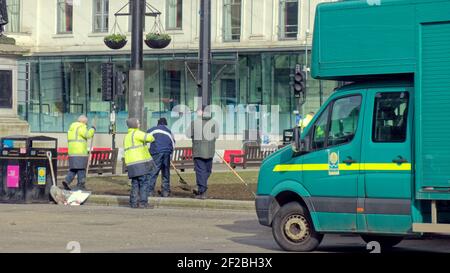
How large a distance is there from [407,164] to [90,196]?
39.0 ft

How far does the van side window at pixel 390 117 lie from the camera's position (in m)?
Result: 14.1

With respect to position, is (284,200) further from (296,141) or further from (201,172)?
(201,172)

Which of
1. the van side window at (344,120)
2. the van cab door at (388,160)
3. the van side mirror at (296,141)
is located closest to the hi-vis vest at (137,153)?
the van side mirror at (296,141)

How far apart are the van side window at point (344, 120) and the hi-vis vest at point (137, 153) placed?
782cm

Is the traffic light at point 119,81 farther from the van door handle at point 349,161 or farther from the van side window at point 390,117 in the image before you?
the van side window at point 390,117

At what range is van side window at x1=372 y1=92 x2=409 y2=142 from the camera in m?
14.1

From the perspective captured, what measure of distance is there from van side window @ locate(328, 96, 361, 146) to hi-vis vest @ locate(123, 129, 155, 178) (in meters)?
7.82

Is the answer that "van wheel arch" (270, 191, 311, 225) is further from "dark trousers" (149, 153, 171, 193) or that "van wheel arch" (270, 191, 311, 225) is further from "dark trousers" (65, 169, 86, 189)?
"dark trousers" (65, 169, 86, 189)

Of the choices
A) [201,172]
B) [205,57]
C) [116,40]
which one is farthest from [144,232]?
[116,40]

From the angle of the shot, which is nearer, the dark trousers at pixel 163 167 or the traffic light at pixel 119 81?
the dark trousers at pixel 163 167

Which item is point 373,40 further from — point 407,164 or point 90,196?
point 90,196

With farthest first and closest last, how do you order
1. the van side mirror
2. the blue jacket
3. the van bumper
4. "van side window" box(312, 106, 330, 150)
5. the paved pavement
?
the blue jacket
the paved pavement
the van bumper
the van side mirror
"van side window" box(312, 106, 330, 150)

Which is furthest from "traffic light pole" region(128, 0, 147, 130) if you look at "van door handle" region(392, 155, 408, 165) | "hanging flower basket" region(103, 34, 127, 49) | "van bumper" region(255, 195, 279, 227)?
"hanging flower basket" region(103, 34, 127, 49)
